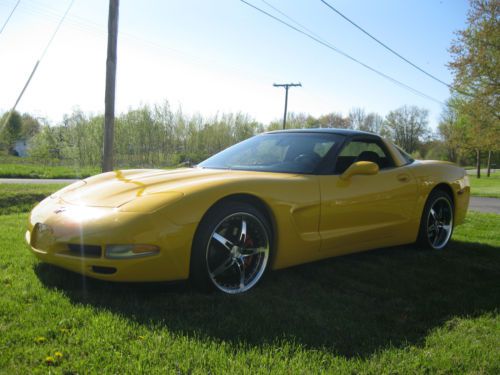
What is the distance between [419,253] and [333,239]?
150cm

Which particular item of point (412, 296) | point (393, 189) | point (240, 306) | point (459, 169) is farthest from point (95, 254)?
point (459, 169)

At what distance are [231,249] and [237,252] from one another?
0.19 feet

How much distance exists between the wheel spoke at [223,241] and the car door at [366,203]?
0.87 meters

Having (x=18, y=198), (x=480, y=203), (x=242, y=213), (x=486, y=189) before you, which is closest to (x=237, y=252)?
(x=242, y=213)

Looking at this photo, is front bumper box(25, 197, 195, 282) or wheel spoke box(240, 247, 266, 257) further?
wheel spoke box(240, 247, 266, 257)

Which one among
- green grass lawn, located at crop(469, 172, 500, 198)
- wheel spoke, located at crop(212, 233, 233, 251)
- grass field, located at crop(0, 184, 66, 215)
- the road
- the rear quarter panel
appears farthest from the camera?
green grass lawn, located at crop(469, 172, 500, 198)

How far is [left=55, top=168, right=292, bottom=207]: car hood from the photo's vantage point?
115 inches

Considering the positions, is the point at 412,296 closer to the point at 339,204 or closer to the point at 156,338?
the point at 339,204

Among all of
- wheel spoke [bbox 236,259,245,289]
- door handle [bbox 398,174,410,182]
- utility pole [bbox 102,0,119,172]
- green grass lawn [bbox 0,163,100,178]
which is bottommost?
green grass lawn [bbox 0,163,100,178]

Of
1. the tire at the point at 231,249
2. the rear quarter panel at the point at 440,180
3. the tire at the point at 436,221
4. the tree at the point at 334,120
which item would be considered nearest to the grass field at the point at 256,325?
the tire at the point at 231,249

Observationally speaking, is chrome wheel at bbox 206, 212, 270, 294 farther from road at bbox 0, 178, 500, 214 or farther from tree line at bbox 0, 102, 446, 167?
tree line at bbox 0, 102, 446, 167

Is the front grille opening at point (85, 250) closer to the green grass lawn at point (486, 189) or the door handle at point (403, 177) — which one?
the door handle at point (403, 177)

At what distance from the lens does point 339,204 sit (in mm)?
3607

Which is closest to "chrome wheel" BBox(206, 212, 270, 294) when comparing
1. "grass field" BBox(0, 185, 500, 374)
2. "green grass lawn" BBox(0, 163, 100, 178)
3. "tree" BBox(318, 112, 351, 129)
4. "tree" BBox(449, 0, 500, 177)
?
"grass field" BBox(0, 185, 500, 374)
